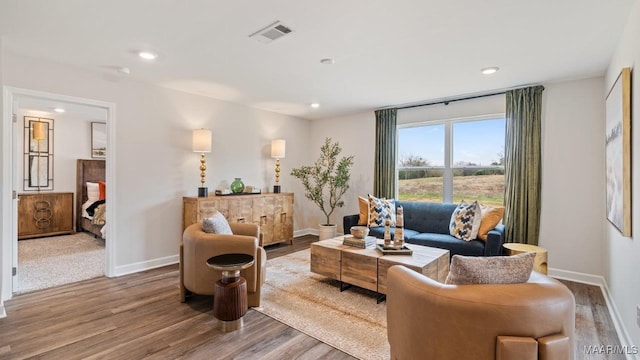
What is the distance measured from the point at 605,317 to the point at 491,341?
233cm

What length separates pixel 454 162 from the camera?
4.65m

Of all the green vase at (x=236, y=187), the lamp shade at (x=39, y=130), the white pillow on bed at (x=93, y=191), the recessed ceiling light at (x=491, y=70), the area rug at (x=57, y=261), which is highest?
the recessed ceiling light at (x=491, y=70)

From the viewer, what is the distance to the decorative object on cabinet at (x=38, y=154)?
224 inches

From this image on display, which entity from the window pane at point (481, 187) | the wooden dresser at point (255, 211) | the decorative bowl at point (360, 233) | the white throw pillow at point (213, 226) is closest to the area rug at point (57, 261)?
the wooden dresser at point (255, 211)

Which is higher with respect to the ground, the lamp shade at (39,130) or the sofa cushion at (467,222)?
the lamp shade at (39,130)

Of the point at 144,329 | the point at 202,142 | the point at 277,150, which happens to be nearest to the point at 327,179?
the point at 277,150

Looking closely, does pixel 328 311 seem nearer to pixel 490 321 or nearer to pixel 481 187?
pixel 490 321

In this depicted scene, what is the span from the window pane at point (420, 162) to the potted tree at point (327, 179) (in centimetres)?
98

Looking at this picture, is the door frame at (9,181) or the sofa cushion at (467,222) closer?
the door frame at (9,181)

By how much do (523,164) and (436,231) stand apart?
1.39 meters

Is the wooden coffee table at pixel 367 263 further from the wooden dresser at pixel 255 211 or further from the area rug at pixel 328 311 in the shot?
the wooden dresser at pixel 255 211

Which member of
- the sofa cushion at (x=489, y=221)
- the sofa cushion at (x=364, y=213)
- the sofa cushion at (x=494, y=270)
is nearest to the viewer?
the sofa cushion at (x=494, y=270)

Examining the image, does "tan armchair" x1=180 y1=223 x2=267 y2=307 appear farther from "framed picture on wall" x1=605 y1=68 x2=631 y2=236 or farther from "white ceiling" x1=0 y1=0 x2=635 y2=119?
"framed picture on wall" x1=605 y1=68 x2=631 y2=236

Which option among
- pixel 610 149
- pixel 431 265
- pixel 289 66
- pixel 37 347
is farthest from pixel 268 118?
pixel 610 149
